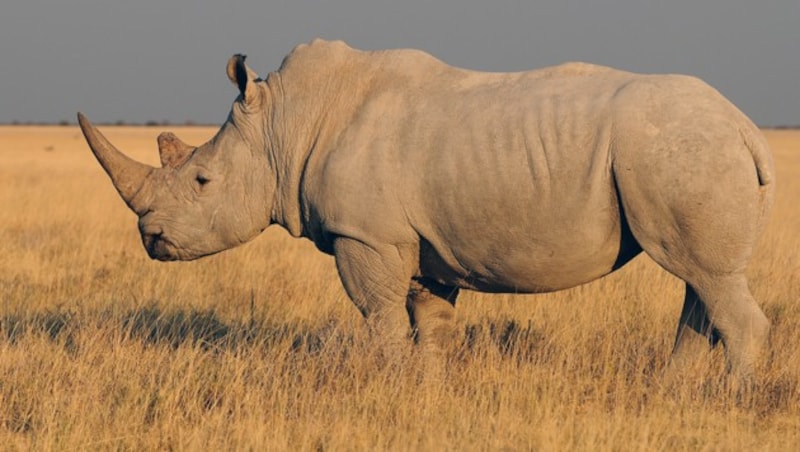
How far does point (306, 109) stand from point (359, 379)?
1.63m

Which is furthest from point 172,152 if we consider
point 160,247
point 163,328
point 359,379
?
point 359,379

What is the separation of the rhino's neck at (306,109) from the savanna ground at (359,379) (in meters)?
0.86

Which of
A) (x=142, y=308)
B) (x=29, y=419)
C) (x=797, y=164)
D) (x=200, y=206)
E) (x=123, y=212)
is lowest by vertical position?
(x=797, y=164)

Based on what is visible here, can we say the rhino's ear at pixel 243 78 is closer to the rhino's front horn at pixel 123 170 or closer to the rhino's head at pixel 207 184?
the rhino's head at pixel 207 184

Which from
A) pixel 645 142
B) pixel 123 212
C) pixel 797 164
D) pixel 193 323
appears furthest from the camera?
pixel 797 164

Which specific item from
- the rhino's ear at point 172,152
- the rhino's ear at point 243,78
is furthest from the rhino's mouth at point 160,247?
the rhino's ear at point 243,78

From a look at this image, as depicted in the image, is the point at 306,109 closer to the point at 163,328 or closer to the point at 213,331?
the point at 213,331

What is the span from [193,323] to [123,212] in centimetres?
918

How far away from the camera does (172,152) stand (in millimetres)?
7590

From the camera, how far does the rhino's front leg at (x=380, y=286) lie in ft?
22.0

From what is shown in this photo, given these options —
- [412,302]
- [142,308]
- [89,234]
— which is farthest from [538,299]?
[89,234]

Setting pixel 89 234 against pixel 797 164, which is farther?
pixel 797 164

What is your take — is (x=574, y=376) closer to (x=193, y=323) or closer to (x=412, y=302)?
(x=412, y=302)

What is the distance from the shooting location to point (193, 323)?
8977 millimetres
